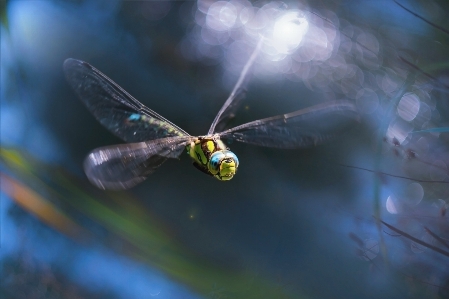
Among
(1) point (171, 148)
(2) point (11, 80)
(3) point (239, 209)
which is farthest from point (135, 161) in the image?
(2) point (11, 80)

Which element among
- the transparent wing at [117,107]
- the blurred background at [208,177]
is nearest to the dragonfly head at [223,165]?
the transparent wing at [117,107]

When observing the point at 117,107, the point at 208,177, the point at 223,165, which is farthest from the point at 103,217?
the point at 223,165

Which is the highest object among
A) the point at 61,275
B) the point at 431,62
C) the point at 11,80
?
the point at 431,62

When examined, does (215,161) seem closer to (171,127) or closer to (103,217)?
(171,127)

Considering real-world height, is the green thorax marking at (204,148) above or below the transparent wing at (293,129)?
below

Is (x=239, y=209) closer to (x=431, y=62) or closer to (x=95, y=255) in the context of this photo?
(x=95, y=255)

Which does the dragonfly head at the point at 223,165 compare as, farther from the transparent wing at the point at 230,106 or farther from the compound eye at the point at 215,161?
the transparent wing at the point at 230,106

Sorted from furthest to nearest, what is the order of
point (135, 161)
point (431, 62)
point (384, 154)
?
point (384, 154) → point (431, 62) → point (135, 161)
